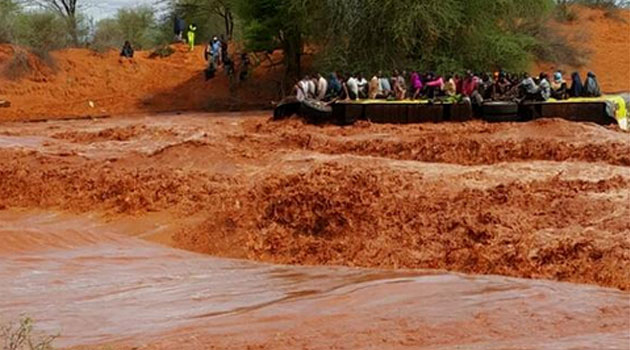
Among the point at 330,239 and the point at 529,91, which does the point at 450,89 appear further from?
Result: the point at 330,239

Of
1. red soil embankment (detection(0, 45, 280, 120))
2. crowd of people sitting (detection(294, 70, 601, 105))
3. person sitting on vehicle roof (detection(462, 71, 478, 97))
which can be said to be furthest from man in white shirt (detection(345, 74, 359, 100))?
red soil embankment (detection(0, 45, 280, 120))

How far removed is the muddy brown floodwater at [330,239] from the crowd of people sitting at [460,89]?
Result: 1572mm

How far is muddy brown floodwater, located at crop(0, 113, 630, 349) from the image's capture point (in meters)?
8.27

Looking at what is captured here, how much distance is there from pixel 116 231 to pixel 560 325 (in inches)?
352

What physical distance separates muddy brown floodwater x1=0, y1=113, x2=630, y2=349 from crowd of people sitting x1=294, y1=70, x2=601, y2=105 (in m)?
1.57

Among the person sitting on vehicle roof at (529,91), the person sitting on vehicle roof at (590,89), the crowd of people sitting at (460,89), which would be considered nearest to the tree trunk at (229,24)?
the crowd of people sitting at (460,89)

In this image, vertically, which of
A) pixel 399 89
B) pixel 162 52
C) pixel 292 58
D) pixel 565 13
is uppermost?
pixel 565 13

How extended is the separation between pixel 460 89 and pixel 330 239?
496 inches

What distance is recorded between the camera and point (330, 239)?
13398 mm

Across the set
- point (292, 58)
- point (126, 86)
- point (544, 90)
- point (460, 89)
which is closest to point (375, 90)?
point (460, 89)

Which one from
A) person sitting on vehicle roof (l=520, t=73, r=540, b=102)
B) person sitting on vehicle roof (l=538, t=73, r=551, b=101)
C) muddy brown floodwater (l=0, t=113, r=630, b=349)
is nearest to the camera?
muddy brown floodwater (l=0, t=113, r=630, b=349)

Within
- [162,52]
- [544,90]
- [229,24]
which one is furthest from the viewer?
[229,24]

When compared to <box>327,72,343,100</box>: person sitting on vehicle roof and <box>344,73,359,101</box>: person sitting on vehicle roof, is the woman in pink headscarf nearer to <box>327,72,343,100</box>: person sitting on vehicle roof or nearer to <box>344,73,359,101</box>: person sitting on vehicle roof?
<box>344,73,359,101</box>: person sitting on vehicle roof

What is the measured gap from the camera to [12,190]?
18109 millimetres
